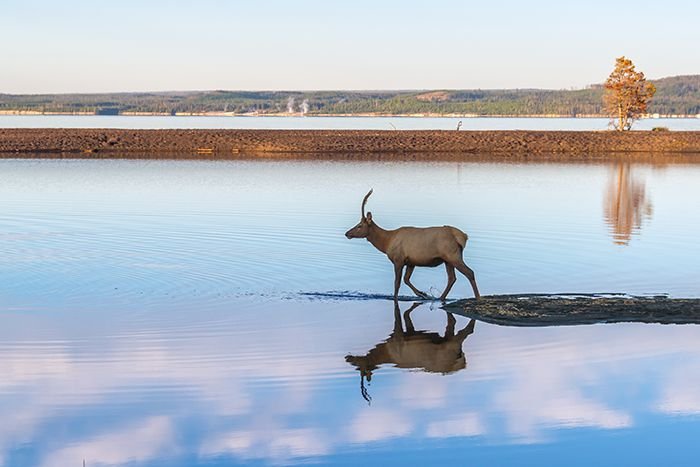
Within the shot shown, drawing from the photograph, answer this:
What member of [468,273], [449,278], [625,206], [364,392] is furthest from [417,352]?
[625,206]

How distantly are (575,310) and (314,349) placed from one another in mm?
4016

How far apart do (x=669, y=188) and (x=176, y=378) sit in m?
31.0

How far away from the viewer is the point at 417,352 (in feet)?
45.4

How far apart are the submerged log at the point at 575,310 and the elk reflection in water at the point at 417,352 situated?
0.49 meters

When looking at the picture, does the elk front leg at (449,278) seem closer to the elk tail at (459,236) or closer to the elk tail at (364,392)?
the elk tail at (459,236)

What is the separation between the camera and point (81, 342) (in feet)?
46.3

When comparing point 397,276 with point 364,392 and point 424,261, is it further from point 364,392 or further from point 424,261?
point 364,392

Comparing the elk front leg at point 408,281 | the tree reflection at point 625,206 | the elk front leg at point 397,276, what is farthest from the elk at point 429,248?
the tree reflection at point 625,206

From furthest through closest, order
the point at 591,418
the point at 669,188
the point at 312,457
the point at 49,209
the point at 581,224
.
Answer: the point at 669,188 < the point at 49,209 < the point at 581,224 < the point at 591,418 < the point at 312,457

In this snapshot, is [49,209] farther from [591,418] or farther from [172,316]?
[591,418]

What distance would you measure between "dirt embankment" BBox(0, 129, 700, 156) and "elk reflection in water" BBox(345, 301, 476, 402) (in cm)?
5081

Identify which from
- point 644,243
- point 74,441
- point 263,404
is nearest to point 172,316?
point 263,404

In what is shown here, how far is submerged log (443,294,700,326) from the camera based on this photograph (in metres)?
15.5

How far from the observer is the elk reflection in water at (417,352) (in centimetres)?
1301
